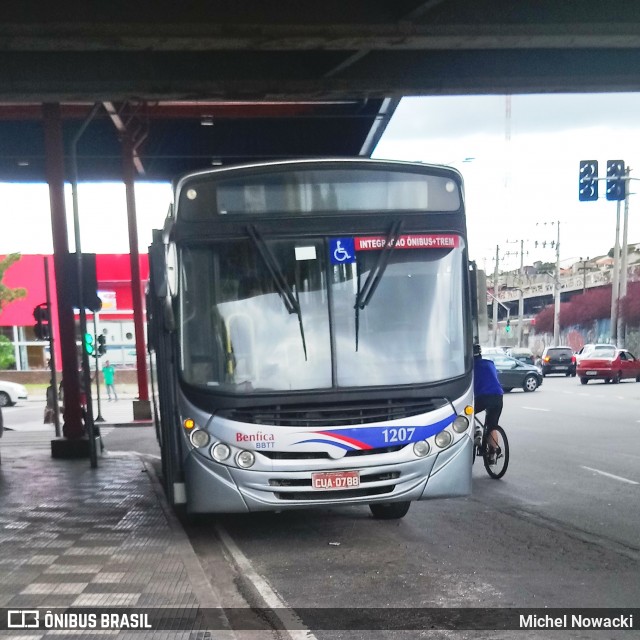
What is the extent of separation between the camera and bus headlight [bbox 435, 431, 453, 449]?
7953mm

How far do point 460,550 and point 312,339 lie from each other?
7.07 feet

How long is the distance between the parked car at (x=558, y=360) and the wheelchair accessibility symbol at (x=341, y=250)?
41.2 m

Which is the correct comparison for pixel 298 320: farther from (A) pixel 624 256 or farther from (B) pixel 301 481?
(A) pixel 624 256

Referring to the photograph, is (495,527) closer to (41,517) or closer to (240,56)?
(41,517)

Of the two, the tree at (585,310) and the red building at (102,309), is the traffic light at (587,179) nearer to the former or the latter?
the red building at (102,309)

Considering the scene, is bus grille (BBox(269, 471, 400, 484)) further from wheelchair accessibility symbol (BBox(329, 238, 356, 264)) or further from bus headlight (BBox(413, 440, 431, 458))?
wheelchair accessibility symbol (BBox(329, 238, 356, 264))

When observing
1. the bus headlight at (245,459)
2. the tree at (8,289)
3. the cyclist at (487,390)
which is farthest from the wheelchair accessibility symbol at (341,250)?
the tree at (8,289)

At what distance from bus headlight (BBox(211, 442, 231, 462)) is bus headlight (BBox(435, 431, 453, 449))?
1790 millimetres

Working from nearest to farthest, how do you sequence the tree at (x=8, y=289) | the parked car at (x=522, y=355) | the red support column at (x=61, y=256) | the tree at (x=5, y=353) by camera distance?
the red support column at (x=61, y=256)
the tree at (x=8, y=289)
the parked car at (x=522, y=355)
the tree at (x=5, y=353)

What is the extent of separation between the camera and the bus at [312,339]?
768 centimetres

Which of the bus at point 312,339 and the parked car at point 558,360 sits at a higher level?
the bus at point 312,339

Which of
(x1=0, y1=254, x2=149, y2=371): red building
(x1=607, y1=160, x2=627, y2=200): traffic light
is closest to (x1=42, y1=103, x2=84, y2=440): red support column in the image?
(x1=607, y1=160, x2=627, y2=200): traffic light

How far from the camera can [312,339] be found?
308 inches

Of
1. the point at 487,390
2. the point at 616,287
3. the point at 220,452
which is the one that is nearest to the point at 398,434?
the point at 220,452
